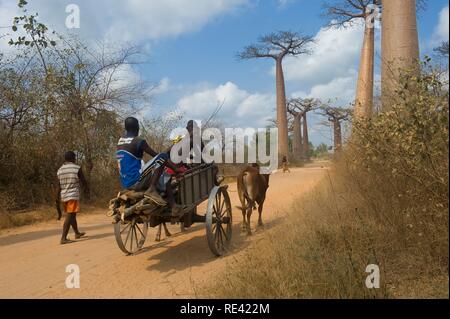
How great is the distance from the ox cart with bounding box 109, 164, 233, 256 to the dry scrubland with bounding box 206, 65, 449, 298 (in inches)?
29.7

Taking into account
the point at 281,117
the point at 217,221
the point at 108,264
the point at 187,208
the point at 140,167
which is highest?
the point at 281,117

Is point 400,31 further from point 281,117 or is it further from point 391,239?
point 281,117

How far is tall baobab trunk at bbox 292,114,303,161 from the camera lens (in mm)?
35150

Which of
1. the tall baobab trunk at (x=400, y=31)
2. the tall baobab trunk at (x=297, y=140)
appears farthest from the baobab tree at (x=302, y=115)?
the tall baobab trunk at (x=400, y=31)

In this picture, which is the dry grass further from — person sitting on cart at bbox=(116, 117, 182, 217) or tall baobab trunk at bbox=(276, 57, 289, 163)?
tall baobab trunk at bbox=(276, 57, 289, 163)

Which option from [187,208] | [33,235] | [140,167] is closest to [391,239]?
[187,208]

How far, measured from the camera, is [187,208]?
15.9 feet

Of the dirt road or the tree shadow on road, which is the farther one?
the tree shadow on road

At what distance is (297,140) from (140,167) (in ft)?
108

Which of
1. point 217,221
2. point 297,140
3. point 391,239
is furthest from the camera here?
point 297,140

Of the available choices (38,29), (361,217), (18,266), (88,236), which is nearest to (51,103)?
(38,29)

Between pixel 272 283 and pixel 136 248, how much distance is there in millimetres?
2820

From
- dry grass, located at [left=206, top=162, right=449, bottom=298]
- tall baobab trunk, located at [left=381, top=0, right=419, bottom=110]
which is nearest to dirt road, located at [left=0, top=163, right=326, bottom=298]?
dry grass, located at [left=206, top=162, right=449, bottom=298]

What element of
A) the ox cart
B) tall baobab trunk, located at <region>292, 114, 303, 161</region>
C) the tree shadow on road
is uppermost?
tall baobab trunk, located at <region>292, 114, 303, 161</region>
